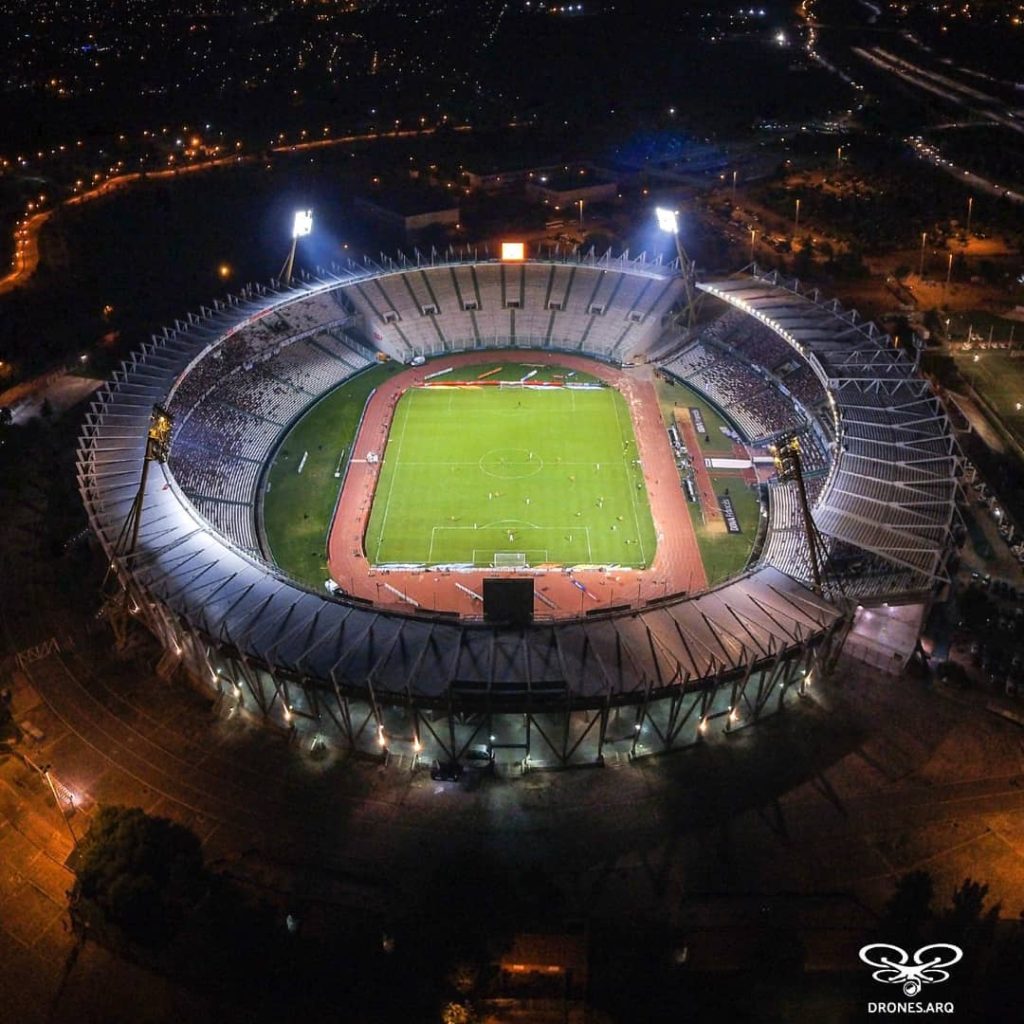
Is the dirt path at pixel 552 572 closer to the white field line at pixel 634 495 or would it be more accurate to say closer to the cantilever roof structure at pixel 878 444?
the white field line at pixel 634 495

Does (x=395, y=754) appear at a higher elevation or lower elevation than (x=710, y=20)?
lower

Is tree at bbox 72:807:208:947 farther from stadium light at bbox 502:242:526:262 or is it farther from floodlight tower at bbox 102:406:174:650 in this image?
stadium light at bbox 502:242:526:262

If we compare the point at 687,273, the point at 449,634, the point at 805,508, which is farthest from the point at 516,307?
the point at 449,634

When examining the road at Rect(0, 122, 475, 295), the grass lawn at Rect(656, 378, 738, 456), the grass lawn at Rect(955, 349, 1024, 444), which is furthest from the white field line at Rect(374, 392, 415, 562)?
the road at Rect(0, 122, 475, 295)

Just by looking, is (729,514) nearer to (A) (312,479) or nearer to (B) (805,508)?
(B) (805,508)

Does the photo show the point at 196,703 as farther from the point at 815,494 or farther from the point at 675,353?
the point at 675,353

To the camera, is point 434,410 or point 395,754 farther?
point 434,410

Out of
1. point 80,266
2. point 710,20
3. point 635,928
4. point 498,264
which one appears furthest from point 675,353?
point 710,20
